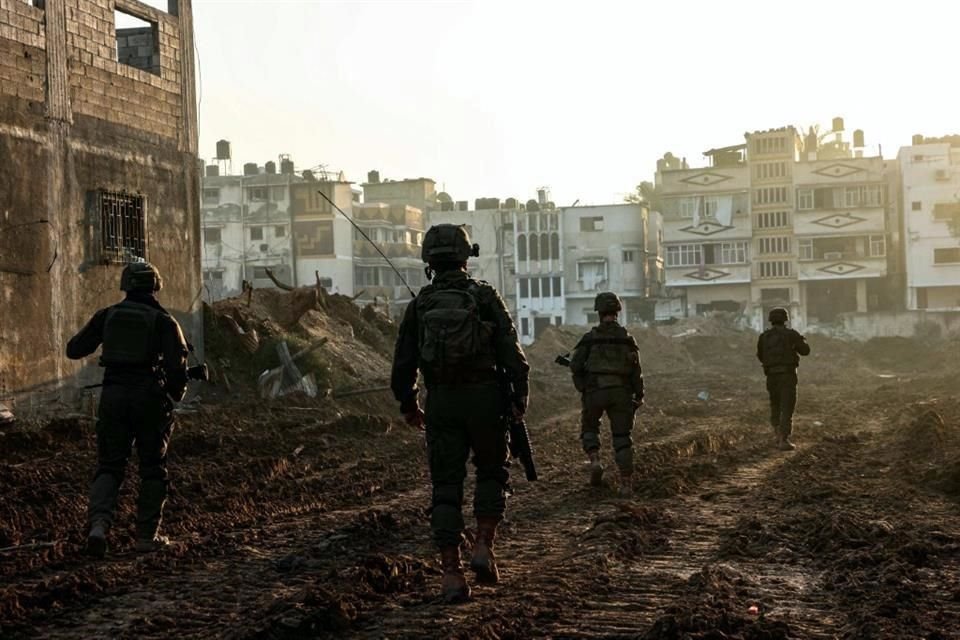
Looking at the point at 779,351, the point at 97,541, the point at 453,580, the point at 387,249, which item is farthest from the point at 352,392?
the point at 387,249

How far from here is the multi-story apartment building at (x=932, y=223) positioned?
231 ft

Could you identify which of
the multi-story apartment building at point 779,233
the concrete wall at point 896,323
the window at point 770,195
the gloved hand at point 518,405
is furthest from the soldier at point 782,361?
the window at point 770,195

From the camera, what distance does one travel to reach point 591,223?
78688mm

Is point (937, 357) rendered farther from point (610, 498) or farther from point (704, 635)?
point (704, 635)

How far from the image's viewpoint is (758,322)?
74.6 metres

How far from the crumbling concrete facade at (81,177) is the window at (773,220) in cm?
5982

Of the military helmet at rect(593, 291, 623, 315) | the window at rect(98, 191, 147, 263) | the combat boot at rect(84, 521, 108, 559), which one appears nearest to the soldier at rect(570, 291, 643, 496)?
the military helmet at rect(593, 291, 623, 315)

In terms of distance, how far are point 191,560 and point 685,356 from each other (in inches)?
1865

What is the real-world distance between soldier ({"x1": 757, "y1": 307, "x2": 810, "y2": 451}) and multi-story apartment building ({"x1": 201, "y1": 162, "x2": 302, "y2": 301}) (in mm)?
63306

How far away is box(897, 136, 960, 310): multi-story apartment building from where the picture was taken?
70.5 m

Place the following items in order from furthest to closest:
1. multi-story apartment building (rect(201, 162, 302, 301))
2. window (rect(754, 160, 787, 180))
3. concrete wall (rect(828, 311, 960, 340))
A: multi-story apartment building (rect(201, 162, 302, 301))
window (rect(754, 160, 787, 180))
concrete wall (rect(828, 311, 960, 340))

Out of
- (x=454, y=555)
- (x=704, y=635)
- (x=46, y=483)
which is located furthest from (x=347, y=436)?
(x=704, y=635)

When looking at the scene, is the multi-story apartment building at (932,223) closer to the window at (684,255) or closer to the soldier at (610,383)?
the window at (684,255)

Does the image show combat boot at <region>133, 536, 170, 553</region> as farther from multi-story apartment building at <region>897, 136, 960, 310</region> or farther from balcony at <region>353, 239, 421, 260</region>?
balcony at <region>353, 239, 421, 260</region>
